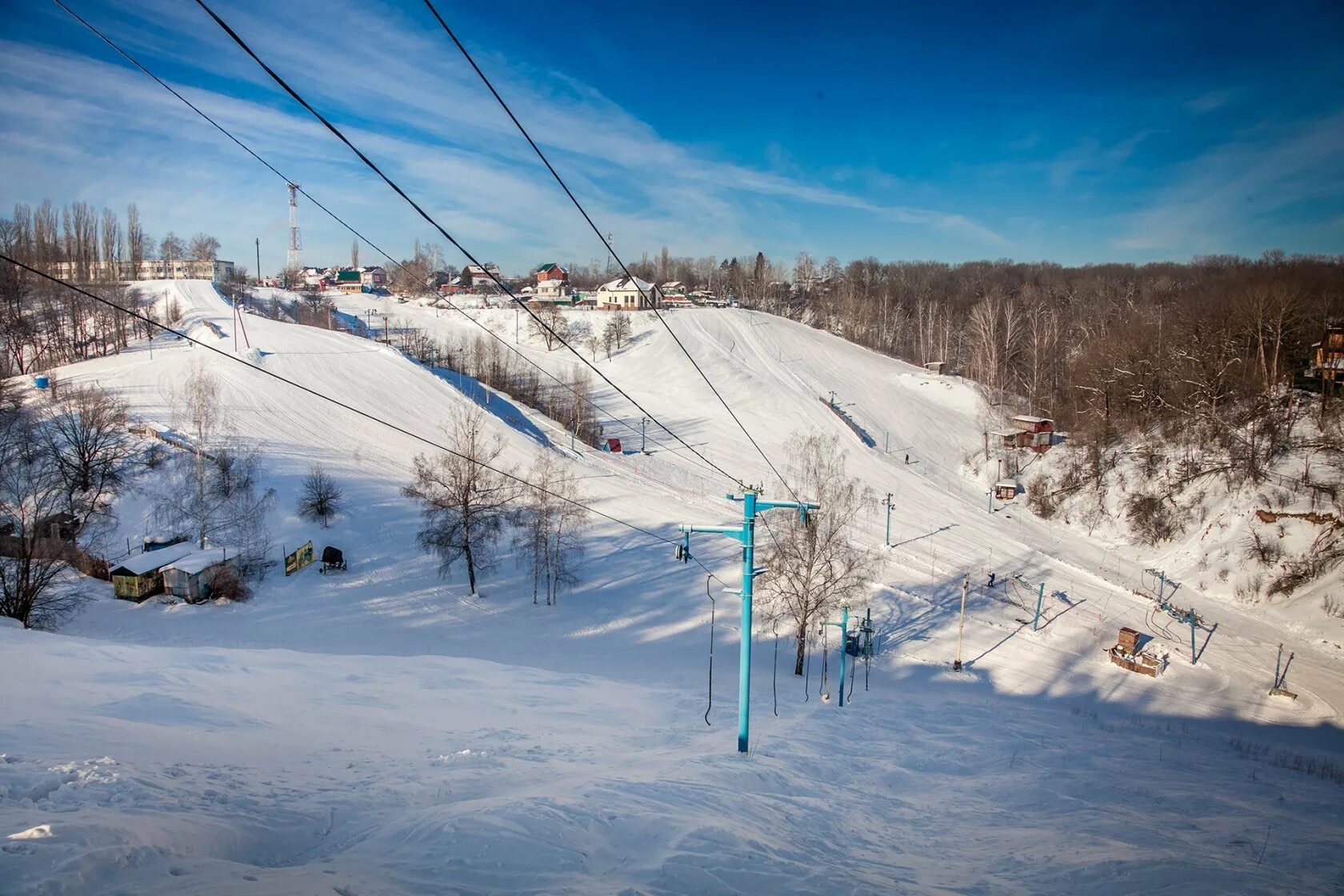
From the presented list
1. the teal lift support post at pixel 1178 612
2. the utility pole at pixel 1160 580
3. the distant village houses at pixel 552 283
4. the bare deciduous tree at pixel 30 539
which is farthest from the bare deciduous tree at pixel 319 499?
the distant village houses at pixel 552 283

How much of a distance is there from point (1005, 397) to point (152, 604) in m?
65.9

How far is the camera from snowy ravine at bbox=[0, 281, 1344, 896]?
6.08 m

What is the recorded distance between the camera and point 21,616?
17781 mm

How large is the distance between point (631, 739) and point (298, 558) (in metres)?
19.6

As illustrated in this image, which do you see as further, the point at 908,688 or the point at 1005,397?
the point at 1005,397

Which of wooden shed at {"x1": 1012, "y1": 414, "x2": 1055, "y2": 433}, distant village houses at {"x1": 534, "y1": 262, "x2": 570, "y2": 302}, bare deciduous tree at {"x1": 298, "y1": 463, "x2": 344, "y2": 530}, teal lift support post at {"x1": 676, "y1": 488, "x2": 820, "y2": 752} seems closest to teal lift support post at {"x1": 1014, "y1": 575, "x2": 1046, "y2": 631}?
teal lift support post at {"x1": 676, "y1": 488, "x2": 820, "y2": 752}

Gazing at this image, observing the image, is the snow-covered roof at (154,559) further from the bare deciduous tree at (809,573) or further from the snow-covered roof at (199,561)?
the bare deciduous tree at (809,573)

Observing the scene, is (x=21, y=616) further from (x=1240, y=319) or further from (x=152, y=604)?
(x=1240, y=319)

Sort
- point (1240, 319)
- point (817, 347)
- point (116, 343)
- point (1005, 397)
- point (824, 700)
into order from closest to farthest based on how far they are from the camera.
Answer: point (824, 700) → point (1240, 319) → point (116, 343) → point (1005, 397) → point (817, 347)

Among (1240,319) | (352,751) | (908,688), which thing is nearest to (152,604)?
(352,751)

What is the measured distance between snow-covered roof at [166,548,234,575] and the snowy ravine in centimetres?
159

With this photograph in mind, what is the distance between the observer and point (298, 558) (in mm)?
25547

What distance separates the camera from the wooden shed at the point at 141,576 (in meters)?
21.9

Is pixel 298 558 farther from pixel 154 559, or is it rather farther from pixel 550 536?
pixel 550 536
